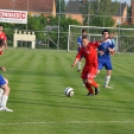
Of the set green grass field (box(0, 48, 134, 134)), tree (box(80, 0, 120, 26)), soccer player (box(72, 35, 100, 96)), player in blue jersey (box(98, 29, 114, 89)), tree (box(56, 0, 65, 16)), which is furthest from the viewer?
tree (box(56, 0, 65, 16))

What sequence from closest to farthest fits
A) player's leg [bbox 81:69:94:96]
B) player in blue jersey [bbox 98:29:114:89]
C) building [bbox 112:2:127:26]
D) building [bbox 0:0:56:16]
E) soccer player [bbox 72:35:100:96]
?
soccer player [bbox 72:35:100:96] → player's leg [bbox 81:69:94:96] → player in blue jersey [bbox 98:29:114:89] → building [bbox 112:2:127:26] → building [bbox 0:0:56:16]

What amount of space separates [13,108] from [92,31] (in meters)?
44.1

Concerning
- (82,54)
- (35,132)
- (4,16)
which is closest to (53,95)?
(82,54)

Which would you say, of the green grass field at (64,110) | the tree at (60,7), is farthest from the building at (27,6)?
the green grass field at (64,110)

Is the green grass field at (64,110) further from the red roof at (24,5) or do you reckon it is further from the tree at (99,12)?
the red roof at (24,5)

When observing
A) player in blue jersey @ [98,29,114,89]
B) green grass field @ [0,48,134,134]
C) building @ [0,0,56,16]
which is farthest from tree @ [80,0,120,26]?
player in blue jersey @ [98,29,114,89]

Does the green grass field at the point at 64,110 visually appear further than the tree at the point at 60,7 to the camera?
No

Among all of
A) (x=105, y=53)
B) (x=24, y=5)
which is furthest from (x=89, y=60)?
(x=24, y=5)

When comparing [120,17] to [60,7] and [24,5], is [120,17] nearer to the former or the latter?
[60,7]

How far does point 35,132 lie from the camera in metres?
8.55

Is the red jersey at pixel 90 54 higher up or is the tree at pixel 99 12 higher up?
the tree at pixel 99 12

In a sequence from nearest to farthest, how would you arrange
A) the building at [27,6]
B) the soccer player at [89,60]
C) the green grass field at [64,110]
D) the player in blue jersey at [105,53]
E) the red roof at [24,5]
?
1. the green grass field at [64,110]
2. the soccer player at [89,60]
3. the player in blue jersey at [105,53]
4. the building at [27,6]
5. the red roof at [24,5]

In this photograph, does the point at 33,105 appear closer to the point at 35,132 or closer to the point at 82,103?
the point at 82,103

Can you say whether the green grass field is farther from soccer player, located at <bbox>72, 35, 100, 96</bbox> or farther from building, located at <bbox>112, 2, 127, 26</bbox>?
building, located at <bbox>112, 2, 127, 26</bbox>
